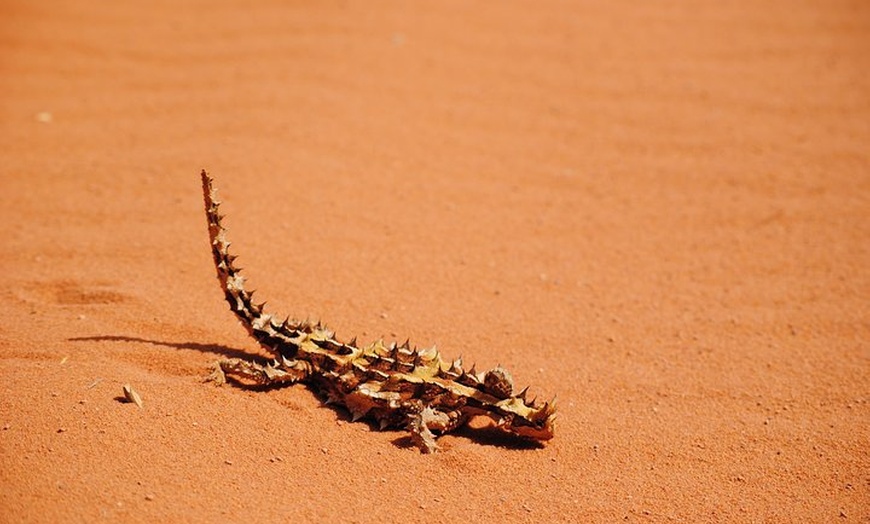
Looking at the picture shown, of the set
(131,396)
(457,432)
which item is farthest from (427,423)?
(131,396)

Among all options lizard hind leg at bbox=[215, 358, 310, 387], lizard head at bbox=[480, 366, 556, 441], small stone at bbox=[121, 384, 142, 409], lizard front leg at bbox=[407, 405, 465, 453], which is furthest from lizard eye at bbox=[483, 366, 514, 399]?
small stone at bbox=[121, 384, 142, 409]

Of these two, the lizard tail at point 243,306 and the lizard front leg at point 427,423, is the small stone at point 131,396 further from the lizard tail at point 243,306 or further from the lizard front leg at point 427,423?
the lizard front leg at point 427,423

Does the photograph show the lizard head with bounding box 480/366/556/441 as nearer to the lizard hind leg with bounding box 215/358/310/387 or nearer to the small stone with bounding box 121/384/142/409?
the lizard hind leg with bounding box 215/358/310/387

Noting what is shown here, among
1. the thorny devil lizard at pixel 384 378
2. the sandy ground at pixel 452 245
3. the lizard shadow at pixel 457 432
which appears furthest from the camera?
the lizard shadow at pixel 457 432

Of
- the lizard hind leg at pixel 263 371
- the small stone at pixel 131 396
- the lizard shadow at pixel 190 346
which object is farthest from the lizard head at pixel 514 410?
the small stone at pixel 131 396

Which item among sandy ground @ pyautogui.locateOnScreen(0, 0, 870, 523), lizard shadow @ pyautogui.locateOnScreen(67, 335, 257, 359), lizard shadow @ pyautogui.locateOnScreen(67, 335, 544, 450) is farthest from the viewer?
lizard shadow @ pyautogui.locateOnScreen(67, 335, 257, 359)

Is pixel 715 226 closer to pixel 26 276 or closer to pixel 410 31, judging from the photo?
pixel 410 31
